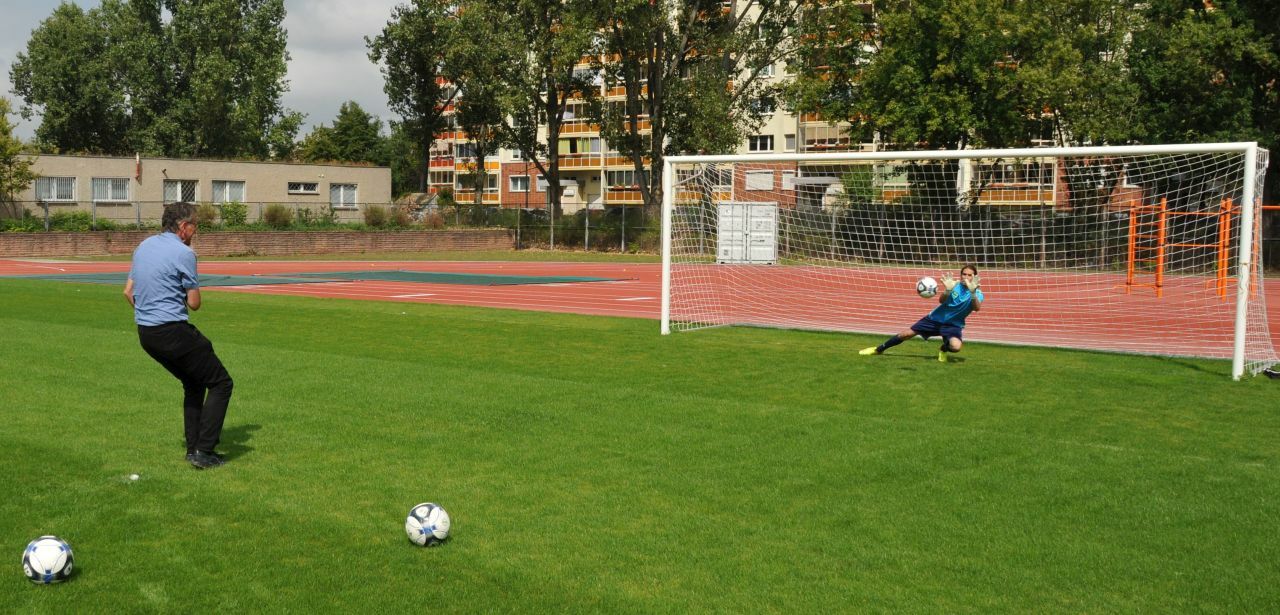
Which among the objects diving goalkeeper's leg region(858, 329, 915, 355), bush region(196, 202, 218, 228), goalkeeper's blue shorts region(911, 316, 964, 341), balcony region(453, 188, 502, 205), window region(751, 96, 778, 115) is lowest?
diving goalkeeper's leg region(858, 329, 915, 355)

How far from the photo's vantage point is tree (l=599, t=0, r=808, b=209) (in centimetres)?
4472

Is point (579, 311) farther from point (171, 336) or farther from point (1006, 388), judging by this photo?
point (171, 336)

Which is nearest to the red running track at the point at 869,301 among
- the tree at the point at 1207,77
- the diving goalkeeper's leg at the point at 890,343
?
the diving goalkeeper's leg at the point at 890,343

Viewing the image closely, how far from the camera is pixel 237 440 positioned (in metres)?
8.41

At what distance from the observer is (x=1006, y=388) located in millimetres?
11188

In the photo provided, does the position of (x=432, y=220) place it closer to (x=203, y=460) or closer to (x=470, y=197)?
(x=203, y=460)

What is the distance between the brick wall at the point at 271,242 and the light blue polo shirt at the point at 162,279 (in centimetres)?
3648

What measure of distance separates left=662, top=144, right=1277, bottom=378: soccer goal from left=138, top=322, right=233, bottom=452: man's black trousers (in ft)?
41.5

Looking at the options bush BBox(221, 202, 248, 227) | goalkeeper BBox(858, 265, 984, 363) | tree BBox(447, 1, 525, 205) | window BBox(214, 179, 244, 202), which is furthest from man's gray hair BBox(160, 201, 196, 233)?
window BBox(214, 179, 244, 202)

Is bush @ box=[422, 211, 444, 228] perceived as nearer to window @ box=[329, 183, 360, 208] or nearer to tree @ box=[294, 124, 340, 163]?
window @ box=[329, 183, 360, 208]

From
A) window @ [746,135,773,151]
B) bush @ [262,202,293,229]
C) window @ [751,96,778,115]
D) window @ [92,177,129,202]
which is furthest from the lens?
window @ [746,135,773,151]

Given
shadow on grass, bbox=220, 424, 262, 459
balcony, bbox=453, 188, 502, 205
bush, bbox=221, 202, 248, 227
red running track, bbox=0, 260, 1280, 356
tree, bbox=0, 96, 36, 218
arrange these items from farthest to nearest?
balcony, bbox=453, 188, 502, 205 < bush, bbox=221, 202, 248, 227 < tree, bbox=0, 96, 36, 218 < red running track, bbox=0, 260, 1280, 356 < shadow on grass, bbox=220, 424, 262, 459

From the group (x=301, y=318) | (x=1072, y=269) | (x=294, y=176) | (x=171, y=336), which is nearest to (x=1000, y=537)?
(x=171, y=336)

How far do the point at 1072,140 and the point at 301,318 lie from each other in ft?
110
